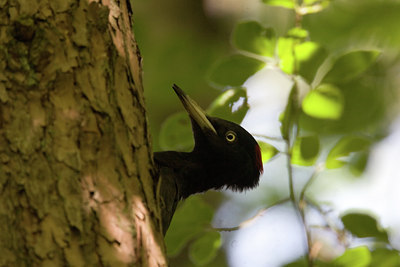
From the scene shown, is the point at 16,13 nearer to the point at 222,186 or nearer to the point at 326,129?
the point at 326,129

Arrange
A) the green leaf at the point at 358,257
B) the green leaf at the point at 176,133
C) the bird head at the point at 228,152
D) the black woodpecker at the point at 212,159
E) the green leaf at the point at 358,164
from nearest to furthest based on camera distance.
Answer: the green leaf at the point at 358,257 < the green leaf at the point at 176,133 < the green leaf at the point at 358,164 < the black woodpecker at the point at 212,159 < the bird head at the point at 228,152

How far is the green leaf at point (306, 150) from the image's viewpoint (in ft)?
11.2

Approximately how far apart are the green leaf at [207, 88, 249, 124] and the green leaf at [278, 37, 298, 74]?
300mm

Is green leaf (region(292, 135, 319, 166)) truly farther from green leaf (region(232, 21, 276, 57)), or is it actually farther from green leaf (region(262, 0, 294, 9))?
green leaf (region(262, 0, 294, 9))

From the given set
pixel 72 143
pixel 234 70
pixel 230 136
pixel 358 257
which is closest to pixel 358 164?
pixel 358 257

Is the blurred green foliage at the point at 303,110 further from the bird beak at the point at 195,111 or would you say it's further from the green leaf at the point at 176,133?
the bird beak at the point at 195,111

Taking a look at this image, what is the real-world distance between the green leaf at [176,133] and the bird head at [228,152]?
0.45 metres

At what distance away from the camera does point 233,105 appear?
11.0 feet

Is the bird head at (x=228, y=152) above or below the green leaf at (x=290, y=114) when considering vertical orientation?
below

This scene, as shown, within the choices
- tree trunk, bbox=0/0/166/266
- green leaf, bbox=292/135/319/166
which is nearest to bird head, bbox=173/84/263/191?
green leaf, bbox=292/135/319/166

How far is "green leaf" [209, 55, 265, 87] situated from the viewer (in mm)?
3404

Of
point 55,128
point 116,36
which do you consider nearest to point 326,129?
point 116,36

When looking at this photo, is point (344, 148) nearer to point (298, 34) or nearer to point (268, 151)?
point (268, 151)

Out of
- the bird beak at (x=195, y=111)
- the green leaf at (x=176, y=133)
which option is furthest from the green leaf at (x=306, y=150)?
the bird beak at (x=195, y=111)
